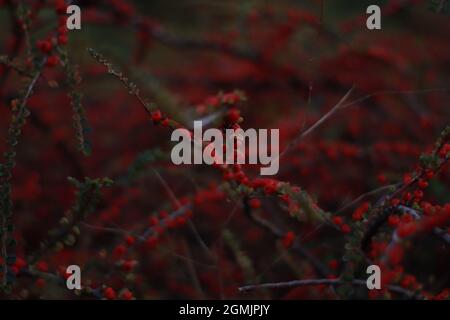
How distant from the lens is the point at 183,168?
4.15 feet

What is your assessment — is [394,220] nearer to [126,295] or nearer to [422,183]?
[422,183]

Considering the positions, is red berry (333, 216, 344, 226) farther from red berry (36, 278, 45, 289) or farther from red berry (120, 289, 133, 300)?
red berry (36, 278, 45, 289)

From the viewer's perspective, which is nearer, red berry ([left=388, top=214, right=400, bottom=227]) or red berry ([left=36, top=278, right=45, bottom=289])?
red berry ([left=388, top=214, right=400, bottom=227])

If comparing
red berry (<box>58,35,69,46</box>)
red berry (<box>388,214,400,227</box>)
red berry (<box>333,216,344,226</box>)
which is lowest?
red berry (<box>388,214,400,227</box>)

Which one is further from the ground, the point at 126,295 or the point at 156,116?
the point at 156,116

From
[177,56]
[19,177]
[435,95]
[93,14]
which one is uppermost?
[177,56]

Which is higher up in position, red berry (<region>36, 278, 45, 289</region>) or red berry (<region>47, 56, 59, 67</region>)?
red berry (<region>47, 56, 59, 67</region>)

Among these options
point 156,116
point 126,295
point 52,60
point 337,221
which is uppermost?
point 52,60

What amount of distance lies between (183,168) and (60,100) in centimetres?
86

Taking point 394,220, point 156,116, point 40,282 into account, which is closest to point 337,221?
point 394,220

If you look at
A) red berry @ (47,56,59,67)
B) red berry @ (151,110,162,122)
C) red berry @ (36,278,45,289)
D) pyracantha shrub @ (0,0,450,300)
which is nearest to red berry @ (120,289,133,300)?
pyracantha shrub @ (0,0,450,300)

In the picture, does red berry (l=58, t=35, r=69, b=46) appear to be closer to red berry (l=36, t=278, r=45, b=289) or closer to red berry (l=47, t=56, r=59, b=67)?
red berry (l=47, t=56, r=59, b=67)
